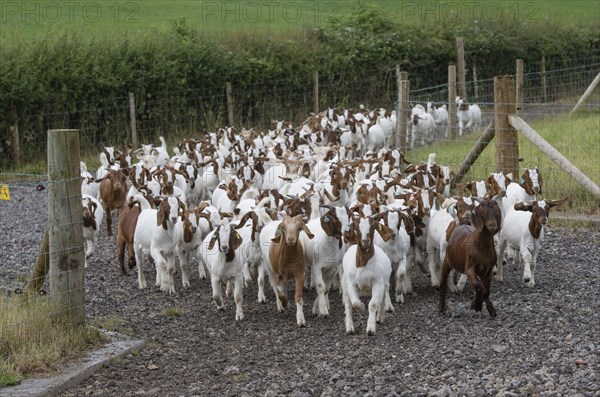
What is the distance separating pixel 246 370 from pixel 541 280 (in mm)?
4668

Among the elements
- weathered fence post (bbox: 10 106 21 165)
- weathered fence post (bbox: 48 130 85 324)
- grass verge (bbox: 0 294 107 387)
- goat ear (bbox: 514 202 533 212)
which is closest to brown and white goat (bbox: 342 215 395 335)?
goat ear (bbox: 514 202 533 212)

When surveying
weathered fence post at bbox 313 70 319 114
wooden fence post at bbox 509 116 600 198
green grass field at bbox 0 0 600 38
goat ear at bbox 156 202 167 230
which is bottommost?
goat ear at bbox 156 202 167 230

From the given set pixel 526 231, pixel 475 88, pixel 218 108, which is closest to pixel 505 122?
pixel 526 231

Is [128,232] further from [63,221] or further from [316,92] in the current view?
[316,92]

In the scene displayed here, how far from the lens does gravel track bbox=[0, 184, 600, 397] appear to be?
8.21 metres

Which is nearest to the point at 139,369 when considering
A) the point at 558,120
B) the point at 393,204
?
the point at 393,204

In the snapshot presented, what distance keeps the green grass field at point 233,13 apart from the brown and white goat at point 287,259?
25.0 meters

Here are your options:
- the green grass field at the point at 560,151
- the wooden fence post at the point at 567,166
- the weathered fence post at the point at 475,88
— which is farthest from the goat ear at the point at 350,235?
the weathered fence post at the point at 475,88

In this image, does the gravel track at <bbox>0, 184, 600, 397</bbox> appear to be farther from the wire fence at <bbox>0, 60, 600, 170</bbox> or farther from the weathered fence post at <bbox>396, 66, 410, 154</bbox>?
the wire fence at <bbox>0, 60, 600, 170</bbox>

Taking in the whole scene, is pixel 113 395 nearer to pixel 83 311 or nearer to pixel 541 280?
pixel 83 311

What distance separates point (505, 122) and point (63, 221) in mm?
8145

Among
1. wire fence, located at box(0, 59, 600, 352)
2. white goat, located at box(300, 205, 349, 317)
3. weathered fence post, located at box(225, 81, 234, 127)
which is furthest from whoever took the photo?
weathered fence post, located at box(225, 81, 234, 127)

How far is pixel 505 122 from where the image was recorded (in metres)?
15.4

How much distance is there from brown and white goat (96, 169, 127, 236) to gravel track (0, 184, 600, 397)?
11.3 feet
